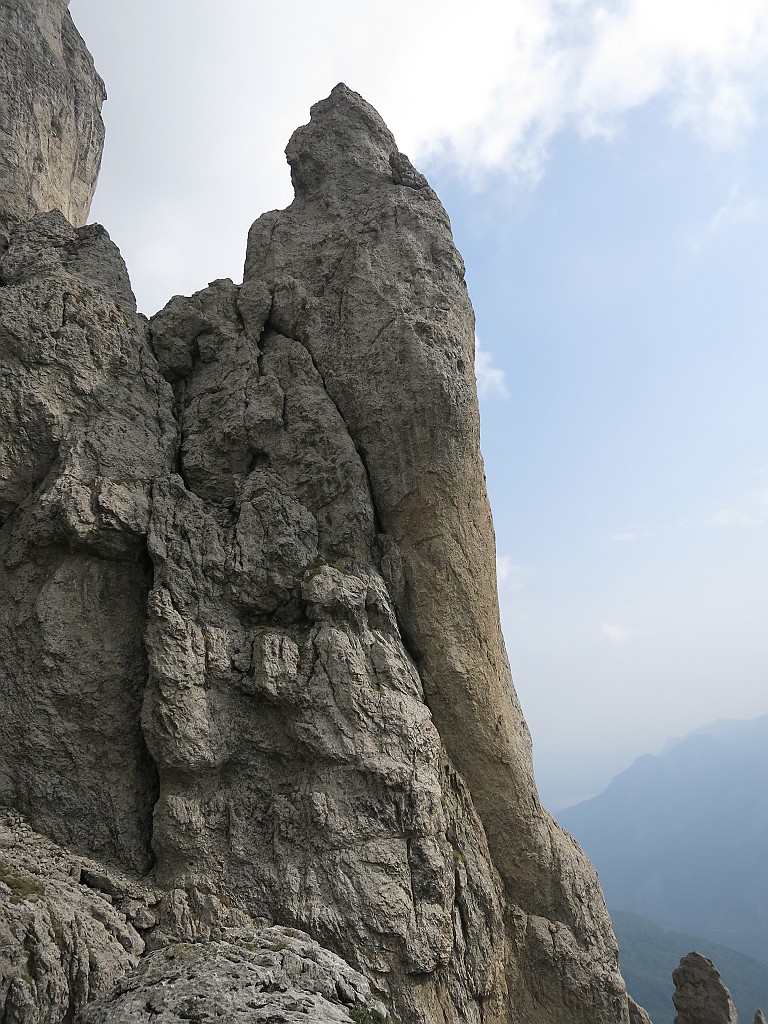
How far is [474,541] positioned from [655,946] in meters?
206

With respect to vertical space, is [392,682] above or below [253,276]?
below

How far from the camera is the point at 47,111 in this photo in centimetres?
3225

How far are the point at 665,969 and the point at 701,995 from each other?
17210 centimetres

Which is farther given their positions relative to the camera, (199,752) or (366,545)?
(366,545)

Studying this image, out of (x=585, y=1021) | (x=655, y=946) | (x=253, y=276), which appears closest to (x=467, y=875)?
(x=585, y=1021)

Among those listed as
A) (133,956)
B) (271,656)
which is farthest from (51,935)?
(271,656)

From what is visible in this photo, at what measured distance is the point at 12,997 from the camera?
1055 centimetres

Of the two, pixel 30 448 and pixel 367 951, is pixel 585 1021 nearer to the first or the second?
pixel 367 951

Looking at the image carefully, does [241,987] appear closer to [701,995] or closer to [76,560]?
[76,560]

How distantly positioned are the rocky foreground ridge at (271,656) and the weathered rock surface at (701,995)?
9.17m

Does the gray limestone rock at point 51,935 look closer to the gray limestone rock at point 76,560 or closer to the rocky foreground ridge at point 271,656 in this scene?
the rocky foreground ridge at point 271,656

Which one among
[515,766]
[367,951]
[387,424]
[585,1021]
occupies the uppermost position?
[387,424]

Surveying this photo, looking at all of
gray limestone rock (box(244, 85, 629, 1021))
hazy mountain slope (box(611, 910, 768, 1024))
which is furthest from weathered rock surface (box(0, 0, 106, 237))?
hazy mountain slope (box(611, 910, 768, 1024))

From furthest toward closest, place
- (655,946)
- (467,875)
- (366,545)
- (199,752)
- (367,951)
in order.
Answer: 1. (655,946)
2. (366,545)
3. (467,875)
4. (199,752)
5. (367,951)
